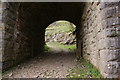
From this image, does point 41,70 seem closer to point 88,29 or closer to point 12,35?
point 12,35

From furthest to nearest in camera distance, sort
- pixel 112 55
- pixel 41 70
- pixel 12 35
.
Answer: pixel 12 35 < pixel 41 70 < pixel 112 55

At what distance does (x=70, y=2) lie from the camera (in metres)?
7.07

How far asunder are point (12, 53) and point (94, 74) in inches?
128

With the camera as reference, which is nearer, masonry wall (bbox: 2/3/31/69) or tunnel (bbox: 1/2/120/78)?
tunnel (bbox: 1/2/120/78)

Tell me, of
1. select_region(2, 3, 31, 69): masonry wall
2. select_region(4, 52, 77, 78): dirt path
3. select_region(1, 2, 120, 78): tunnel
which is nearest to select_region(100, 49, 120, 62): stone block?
select_region(1, 2, 120, 78): tunnel

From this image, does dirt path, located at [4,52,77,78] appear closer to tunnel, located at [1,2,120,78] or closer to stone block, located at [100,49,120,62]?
tunnel, located at [1,2,120,78]

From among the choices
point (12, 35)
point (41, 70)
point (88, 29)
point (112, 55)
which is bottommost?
point (41, 70)

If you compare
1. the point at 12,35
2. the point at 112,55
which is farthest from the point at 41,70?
the point at 112,55

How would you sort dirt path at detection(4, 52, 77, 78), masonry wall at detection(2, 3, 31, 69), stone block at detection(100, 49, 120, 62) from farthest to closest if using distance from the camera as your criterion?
1. masonry wall at detection(2, 3, 31, 69)
2. dirt path at detection(4, 52, 77, 78)
3. stone block at detection(100, 49, 120, 62)

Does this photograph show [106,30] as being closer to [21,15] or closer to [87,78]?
[87,78]

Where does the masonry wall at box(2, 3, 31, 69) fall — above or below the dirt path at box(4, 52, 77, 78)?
above

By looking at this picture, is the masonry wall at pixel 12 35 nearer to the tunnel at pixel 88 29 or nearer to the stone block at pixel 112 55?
the tunnel at pixel 88 29

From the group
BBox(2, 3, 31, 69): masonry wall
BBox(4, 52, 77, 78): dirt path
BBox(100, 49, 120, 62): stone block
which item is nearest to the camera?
BBox(100, 49, 120, 62): stone block

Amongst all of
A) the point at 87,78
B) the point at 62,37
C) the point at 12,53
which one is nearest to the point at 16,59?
the point at 12,53
